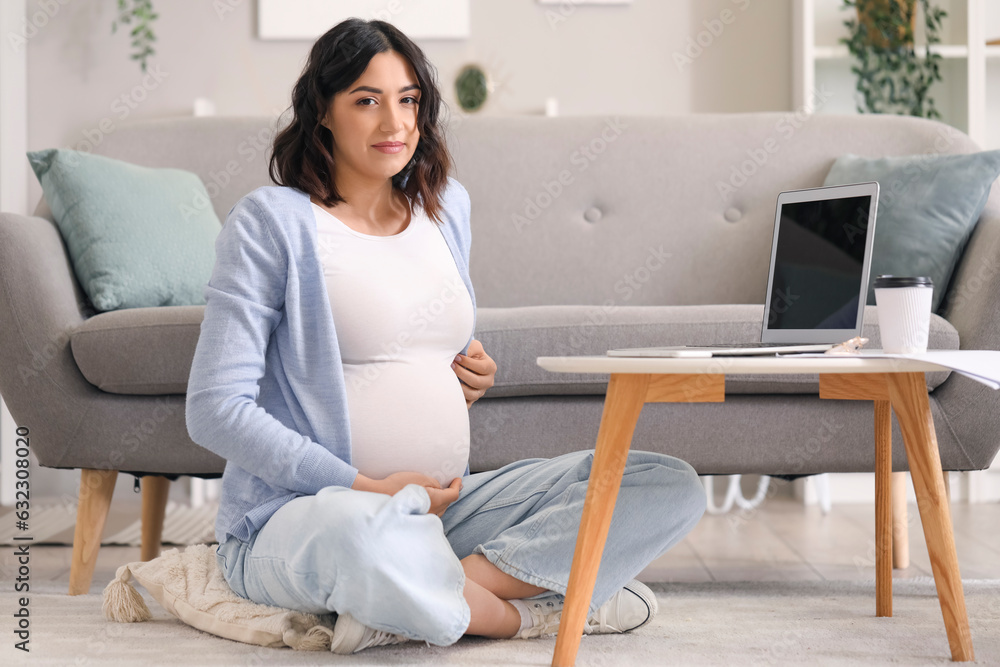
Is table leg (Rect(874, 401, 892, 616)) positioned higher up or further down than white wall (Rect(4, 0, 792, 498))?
further down

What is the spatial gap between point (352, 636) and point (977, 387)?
3.45 ft

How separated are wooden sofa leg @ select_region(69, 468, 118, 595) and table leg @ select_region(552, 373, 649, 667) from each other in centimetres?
88

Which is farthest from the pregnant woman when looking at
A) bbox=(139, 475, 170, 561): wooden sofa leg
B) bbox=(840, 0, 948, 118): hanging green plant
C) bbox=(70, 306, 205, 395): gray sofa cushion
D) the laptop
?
bbox=(840, 0, 948, 118): hanging green plant

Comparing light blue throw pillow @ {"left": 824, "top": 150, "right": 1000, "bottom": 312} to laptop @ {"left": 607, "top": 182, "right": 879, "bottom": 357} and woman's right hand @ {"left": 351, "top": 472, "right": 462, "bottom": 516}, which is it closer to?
laptop @ {"left": 607, "top": 182, "right": 879, "bottom": 357}

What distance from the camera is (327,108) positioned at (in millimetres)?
1121

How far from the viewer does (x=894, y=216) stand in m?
1.75

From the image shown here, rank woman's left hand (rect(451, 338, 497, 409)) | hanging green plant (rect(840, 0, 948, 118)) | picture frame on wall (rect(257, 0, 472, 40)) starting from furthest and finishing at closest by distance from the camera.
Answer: picture frame on wall (rect(257, 0, 472, 40)) → hanging green plant (rect(840, 0, 948, 118)) → woman's left hand (rect(451, 338, 497, 409))

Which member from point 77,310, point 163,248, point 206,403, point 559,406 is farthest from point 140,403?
point 559,406

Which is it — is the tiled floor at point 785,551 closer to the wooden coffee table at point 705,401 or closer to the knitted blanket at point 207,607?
the knitted blanket at point 207,607

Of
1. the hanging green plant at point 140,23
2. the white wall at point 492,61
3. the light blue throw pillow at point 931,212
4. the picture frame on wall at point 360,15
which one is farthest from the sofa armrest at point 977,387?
the hanging green plant at point 140,23

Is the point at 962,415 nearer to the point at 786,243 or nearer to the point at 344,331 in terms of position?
the point at 786,243

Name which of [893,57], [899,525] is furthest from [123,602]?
[893,57]

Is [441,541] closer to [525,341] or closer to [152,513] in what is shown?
[525,341]

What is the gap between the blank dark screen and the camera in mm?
1113
